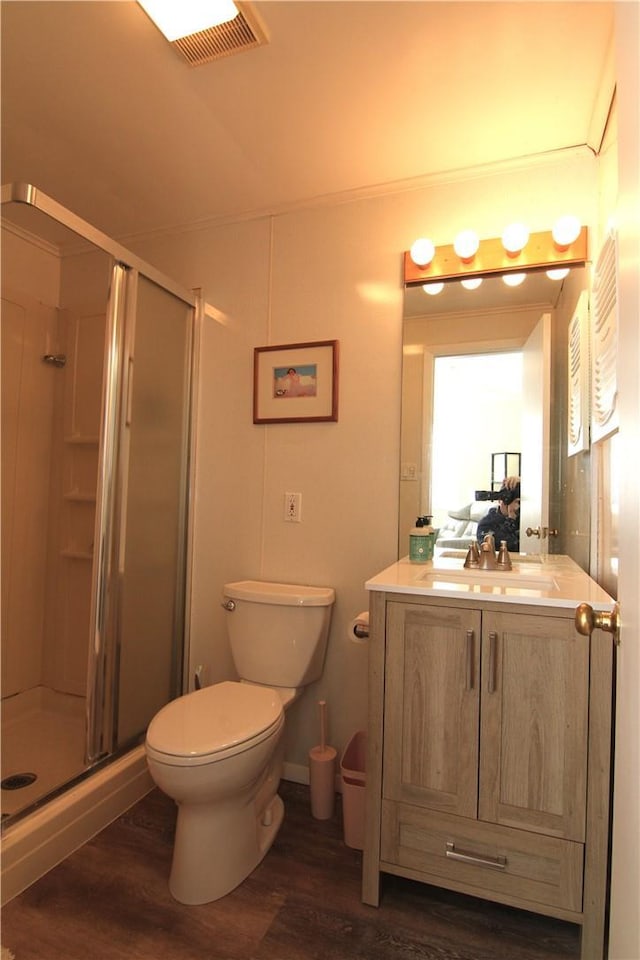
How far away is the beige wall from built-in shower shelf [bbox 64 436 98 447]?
0.59 metres

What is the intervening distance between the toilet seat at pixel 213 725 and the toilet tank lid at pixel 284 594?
1.03 ft

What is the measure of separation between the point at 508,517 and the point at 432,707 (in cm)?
77

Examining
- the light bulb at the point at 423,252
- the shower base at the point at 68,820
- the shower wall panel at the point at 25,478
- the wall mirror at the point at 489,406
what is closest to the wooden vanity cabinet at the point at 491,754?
the wall mirror at the point at 489,406

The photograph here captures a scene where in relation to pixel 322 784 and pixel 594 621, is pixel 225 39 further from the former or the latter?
pixel 322 784

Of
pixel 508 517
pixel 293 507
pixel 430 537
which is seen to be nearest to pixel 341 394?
pixel 293 507

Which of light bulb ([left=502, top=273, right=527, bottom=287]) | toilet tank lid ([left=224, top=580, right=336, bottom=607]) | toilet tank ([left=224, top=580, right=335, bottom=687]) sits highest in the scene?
light bulb ([left=502, top=273, right=527, bottom=287])

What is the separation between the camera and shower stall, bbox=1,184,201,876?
1803 mm

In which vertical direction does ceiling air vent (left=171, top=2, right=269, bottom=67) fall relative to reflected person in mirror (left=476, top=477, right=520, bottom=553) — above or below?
above

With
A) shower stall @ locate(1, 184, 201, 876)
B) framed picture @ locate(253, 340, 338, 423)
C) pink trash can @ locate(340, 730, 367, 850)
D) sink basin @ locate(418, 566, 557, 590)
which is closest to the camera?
sink basin @ locate(418, 566, 557, 590)

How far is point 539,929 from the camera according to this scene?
1.29 m

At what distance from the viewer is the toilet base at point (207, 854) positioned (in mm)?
1350

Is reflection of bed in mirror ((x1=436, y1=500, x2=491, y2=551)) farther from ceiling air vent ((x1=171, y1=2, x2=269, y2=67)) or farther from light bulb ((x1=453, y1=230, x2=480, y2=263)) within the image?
ceiling air vent ((x1=171, y1=2, x2=269, y2=67))

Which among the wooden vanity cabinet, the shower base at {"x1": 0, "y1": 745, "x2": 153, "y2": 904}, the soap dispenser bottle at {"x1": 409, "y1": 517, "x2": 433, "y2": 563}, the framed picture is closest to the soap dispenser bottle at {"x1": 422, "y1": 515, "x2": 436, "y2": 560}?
the soap dispenser bottle at {"x1": 409, "y1": 517, "x2": 433, "y2": 563}

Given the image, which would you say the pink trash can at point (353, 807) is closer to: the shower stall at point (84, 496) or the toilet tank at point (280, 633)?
the toilet tank at point (280, 633)
